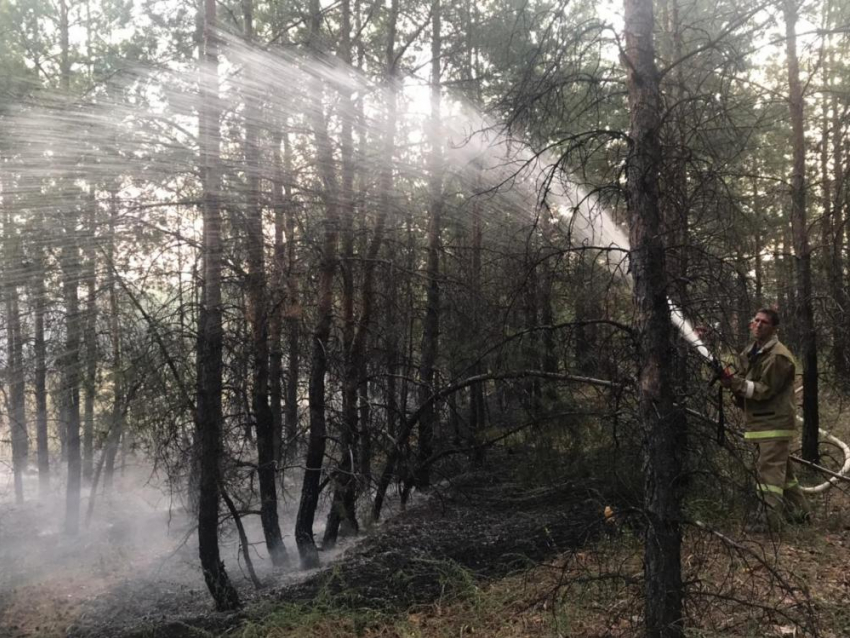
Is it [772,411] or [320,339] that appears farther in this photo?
[320,339]

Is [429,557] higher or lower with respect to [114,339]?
lower

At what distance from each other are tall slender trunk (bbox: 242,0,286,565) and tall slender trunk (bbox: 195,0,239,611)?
455 millimetres

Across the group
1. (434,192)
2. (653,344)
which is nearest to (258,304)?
(434,192)

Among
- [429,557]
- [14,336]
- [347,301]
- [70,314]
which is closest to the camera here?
[429,557]

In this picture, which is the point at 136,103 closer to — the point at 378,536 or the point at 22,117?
the point at 22,117

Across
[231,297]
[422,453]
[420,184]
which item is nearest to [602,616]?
[422,453]

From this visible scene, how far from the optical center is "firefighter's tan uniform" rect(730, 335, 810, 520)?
5.20 m

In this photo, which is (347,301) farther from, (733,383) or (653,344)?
(653,344)

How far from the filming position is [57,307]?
13.7 m

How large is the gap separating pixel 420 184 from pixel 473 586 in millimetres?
8333

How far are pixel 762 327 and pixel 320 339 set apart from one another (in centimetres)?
551

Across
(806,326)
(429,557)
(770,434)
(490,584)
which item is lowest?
(429,557)

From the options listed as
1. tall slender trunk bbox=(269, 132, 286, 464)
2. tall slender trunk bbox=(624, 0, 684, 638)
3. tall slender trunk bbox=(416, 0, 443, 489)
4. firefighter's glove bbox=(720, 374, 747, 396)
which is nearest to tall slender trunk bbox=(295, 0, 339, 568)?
tall slender trunk bbox=(269, 132, 286, 464)

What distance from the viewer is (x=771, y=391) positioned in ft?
17.2
